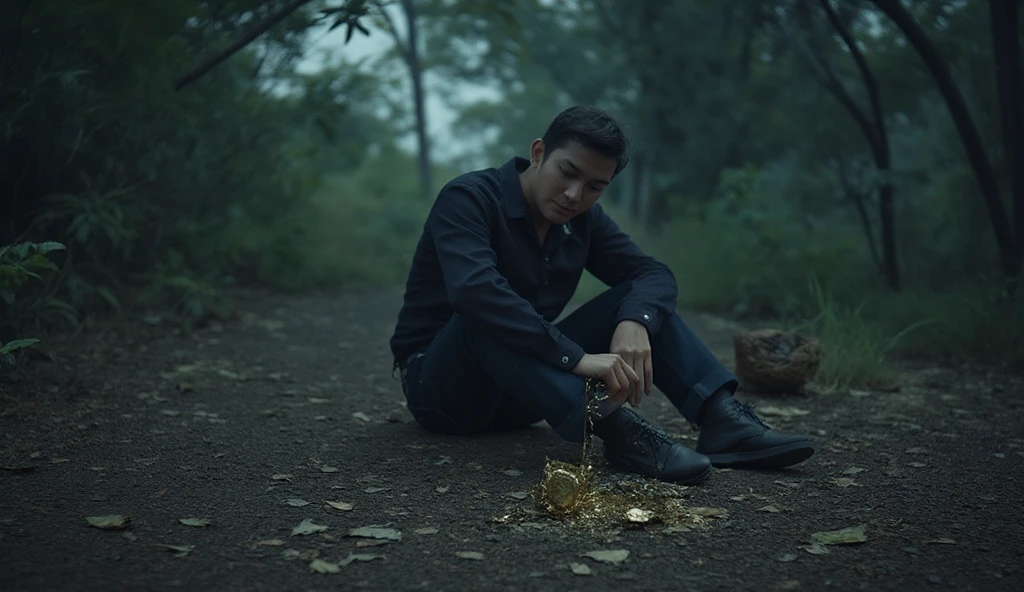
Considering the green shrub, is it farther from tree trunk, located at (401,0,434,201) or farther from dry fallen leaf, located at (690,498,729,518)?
tree trunk, located at (401,0,434,201)

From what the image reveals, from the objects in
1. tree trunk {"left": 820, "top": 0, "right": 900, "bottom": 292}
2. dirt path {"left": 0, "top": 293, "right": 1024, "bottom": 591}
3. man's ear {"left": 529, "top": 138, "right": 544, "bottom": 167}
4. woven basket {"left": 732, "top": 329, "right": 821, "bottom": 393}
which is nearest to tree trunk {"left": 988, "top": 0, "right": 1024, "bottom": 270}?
tree trunk {"left": 820, "top": 0, "right": 900, "bottom": 292}

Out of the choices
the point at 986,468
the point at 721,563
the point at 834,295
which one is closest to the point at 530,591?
the point at 721,563

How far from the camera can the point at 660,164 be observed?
1126 cm

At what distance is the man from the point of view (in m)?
2.95

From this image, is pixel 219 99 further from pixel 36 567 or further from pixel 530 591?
pixel 530 591

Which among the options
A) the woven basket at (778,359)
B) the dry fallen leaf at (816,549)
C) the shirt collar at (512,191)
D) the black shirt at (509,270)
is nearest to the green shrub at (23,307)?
the black shirt at (509,270)

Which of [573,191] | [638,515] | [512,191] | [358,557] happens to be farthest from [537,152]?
[358,557]

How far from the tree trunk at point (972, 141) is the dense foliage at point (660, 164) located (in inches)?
1.1

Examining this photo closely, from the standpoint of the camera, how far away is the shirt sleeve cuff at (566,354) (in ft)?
9.59

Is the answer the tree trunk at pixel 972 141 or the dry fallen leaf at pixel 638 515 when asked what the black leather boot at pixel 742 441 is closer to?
the dry fallen leaf at pixel 638 515

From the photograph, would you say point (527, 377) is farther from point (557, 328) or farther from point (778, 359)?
point (778, 359)

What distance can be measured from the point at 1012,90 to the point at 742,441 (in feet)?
12.9

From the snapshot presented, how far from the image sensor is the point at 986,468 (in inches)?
132

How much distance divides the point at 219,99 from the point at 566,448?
14.3ft
